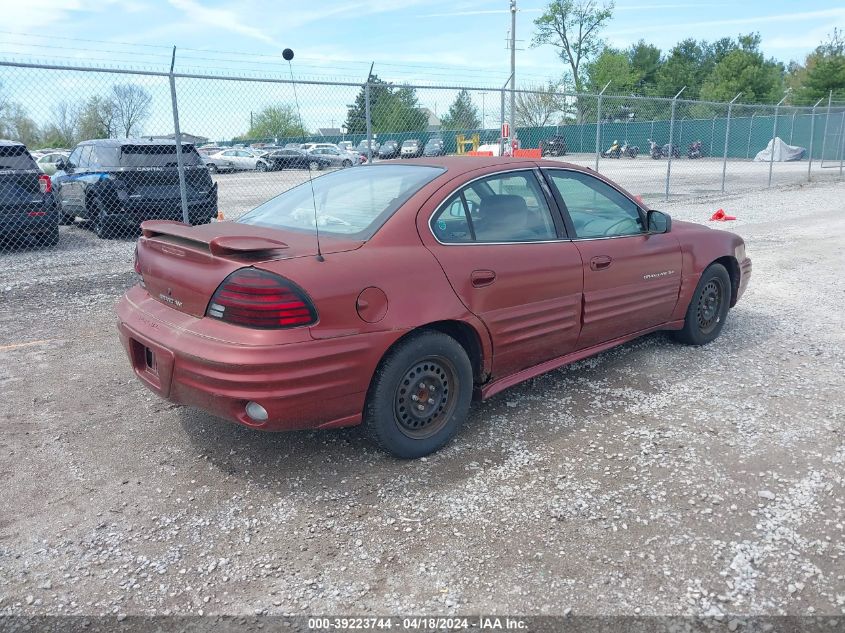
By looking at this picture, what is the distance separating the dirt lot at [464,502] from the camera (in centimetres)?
245

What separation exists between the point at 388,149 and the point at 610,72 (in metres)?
59.6

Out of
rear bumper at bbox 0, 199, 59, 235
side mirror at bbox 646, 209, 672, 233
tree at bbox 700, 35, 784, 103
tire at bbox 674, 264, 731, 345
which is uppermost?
tree at bbox 700, 35, 784, 103

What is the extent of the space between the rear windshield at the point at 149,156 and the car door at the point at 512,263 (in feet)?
24.5

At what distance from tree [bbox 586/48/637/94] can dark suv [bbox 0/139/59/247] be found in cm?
5843

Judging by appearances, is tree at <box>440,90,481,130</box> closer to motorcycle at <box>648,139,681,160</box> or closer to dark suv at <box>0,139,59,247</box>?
dark suv at <box>0,139,59,247</box>

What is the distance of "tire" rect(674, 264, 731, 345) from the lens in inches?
196

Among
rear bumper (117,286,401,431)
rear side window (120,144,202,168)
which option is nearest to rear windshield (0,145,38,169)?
rear side window (120,144,202,168)

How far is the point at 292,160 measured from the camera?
9102mm

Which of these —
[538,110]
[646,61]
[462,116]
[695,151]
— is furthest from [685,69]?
[462,116]

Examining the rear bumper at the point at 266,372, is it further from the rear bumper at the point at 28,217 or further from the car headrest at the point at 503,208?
the rear bumper at the point at 28,217

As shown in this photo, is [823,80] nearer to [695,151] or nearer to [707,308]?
[695,151]

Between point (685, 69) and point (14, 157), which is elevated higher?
point (685, 69)

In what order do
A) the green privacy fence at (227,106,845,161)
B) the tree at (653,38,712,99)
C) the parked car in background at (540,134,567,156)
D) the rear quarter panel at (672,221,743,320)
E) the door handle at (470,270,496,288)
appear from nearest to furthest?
the door handle at (470,270,496,288) < the rear quarter panel at (672,221,743,320) < the parked car in background at (540,134,567,156) < the green privacy fence at (227,106,845,161) < the tree at (653,38,712,99)

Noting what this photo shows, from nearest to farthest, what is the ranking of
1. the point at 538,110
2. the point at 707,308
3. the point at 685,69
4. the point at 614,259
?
the point at 614,259
the point at 707,308
the point at 538,110
the point at 685,69
